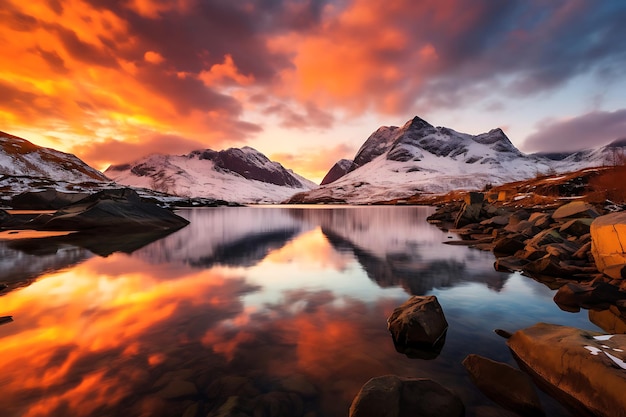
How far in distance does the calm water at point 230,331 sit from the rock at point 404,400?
Answer: 0.45 meters

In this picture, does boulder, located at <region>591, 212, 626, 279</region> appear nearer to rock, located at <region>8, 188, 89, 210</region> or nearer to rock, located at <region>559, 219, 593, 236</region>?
rock, located at <region>559, 219, 593, 236</region>

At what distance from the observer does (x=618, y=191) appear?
146ft

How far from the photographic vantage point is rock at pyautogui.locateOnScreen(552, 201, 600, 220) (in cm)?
2436

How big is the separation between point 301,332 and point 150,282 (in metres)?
8.63

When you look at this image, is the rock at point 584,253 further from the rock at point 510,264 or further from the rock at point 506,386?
the rock at point 506,386

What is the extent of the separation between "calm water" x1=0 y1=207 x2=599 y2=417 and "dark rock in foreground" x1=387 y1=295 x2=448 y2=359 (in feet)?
0.99

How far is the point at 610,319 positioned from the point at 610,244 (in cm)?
530

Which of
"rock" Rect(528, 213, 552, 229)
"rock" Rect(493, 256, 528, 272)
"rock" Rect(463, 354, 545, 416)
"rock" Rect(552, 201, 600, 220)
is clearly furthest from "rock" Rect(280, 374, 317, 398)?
"rock" Rect(552, 201, 600, 220)

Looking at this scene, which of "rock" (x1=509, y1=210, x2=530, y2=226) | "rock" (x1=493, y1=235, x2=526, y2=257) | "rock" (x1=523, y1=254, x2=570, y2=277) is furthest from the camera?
"rock" (x1=509, y1=210, x2=530, y2=226)

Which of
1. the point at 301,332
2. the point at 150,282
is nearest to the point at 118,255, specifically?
the point at 150,282

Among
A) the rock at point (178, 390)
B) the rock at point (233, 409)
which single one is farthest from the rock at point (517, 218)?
the rock at point (178, 390)

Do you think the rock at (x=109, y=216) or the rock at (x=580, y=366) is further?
the rock at (x=109, y=216)

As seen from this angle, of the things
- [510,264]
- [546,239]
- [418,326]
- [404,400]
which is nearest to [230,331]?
[418,326]

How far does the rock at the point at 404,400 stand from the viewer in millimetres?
4746
